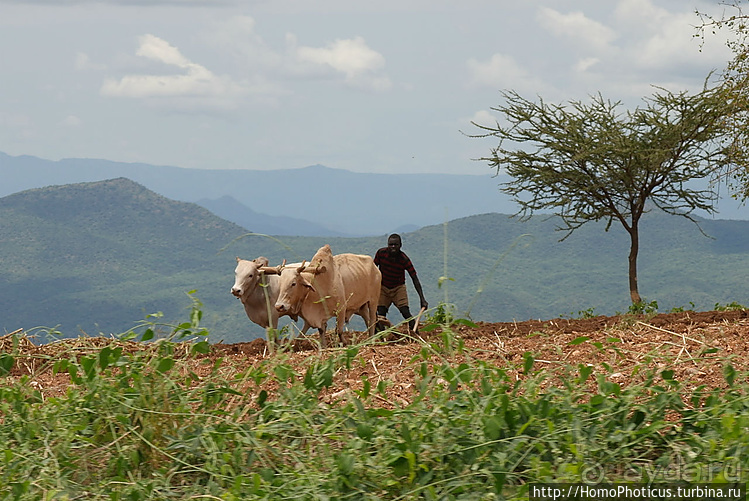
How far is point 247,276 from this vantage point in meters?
9.20

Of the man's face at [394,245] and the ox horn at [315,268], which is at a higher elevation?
the man's face at [394,245]

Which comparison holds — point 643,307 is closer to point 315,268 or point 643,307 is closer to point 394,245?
point 394,245

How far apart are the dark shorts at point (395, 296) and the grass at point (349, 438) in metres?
5.78

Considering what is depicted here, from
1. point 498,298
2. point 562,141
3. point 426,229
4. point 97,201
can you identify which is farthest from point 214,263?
point 562,141

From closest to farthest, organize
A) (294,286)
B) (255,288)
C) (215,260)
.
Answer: (294,286), (255,288), (215,260)

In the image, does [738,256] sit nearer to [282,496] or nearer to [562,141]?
[562,141]

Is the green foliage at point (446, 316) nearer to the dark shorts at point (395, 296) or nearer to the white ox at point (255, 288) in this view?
the white ox at point (255, 288)

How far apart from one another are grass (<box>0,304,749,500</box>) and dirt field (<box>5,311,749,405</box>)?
0.32 meters

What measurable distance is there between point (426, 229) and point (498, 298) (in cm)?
Result: 957

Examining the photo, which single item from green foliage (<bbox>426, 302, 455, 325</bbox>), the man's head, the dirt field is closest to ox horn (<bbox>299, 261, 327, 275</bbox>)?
the dirt field

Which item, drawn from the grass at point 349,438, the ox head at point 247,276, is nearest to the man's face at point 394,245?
the ox head at point 247,276

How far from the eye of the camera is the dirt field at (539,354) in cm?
519

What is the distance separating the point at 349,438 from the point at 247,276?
17.2 ft

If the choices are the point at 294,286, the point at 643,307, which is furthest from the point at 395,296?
the point at 643,307
